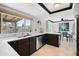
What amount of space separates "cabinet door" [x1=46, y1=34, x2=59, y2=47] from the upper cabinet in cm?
134

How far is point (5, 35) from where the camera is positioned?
2.27m

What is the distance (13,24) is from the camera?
103 inches

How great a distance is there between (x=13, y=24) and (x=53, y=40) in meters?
2.24

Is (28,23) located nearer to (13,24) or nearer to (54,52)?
(13,24)

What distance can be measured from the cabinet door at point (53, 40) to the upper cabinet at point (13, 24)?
1.34 metres

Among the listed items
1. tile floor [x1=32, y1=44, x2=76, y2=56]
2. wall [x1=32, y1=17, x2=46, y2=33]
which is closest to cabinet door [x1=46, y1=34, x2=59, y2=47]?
tile floor [x1=32, y1=44, x2=76, y2=56]

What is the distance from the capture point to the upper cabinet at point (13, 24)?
7.49 feet

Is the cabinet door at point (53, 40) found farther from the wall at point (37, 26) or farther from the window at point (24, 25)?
the window at point (24, 25)

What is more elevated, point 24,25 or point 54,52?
point 24,25

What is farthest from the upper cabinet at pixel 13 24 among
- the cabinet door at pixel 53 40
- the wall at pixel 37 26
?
the cabinet door at pixel 53 40

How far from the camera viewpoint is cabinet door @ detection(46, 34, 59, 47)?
390cm

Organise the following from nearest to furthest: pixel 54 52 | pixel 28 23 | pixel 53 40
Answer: pixel 54 52, pixel 28 23, pixel 53 40

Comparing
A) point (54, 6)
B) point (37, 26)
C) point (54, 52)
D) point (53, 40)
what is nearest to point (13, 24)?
point (37, 26)

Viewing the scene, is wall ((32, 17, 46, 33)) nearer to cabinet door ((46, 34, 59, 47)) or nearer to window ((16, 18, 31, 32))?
window ((16, 18, 31, 32))
